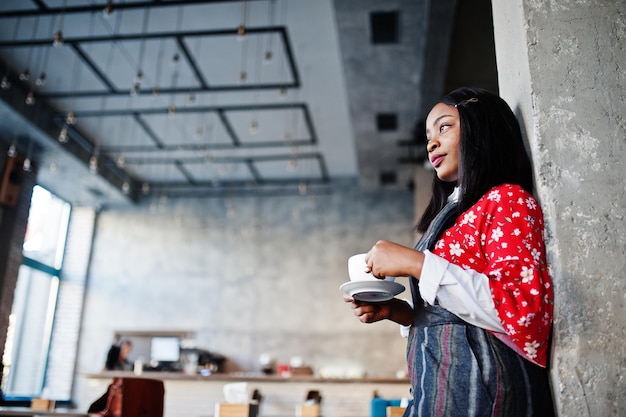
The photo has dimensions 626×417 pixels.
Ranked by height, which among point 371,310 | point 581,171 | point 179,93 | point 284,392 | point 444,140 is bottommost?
point 284,392

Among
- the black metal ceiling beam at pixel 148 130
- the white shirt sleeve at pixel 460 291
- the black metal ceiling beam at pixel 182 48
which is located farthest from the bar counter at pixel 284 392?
the white shirt sleeve at pixel 460 291

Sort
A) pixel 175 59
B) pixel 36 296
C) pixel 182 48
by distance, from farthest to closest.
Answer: pixel 36 296, pixel 182 48, pixel 175 59

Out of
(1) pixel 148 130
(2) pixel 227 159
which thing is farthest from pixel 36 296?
(2) pixel 227 159

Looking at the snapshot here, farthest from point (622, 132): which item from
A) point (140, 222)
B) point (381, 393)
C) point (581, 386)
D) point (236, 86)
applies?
point (140, 222)

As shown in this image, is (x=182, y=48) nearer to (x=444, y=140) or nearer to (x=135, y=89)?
(x=135, y=89)

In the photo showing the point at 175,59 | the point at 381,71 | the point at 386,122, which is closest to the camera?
the point at 381,71

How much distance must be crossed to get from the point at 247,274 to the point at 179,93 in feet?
13.0

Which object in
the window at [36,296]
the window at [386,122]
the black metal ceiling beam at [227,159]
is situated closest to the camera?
the window at [386,122]

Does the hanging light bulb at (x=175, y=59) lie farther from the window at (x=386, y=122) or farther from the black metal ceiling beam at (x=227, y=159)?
the black metal ceiling beam at (x=227, y=159)

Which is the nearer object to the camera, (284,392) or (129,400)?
(129,400)

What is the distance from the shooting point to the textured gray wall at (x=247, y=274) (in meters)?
9.77

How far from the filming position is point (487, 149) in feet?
4.21

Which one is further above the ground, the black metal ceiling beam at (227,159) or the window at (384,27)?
the black metal ceiling beam at (227,159)

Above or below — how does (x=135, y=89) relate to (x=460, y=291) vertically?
above
